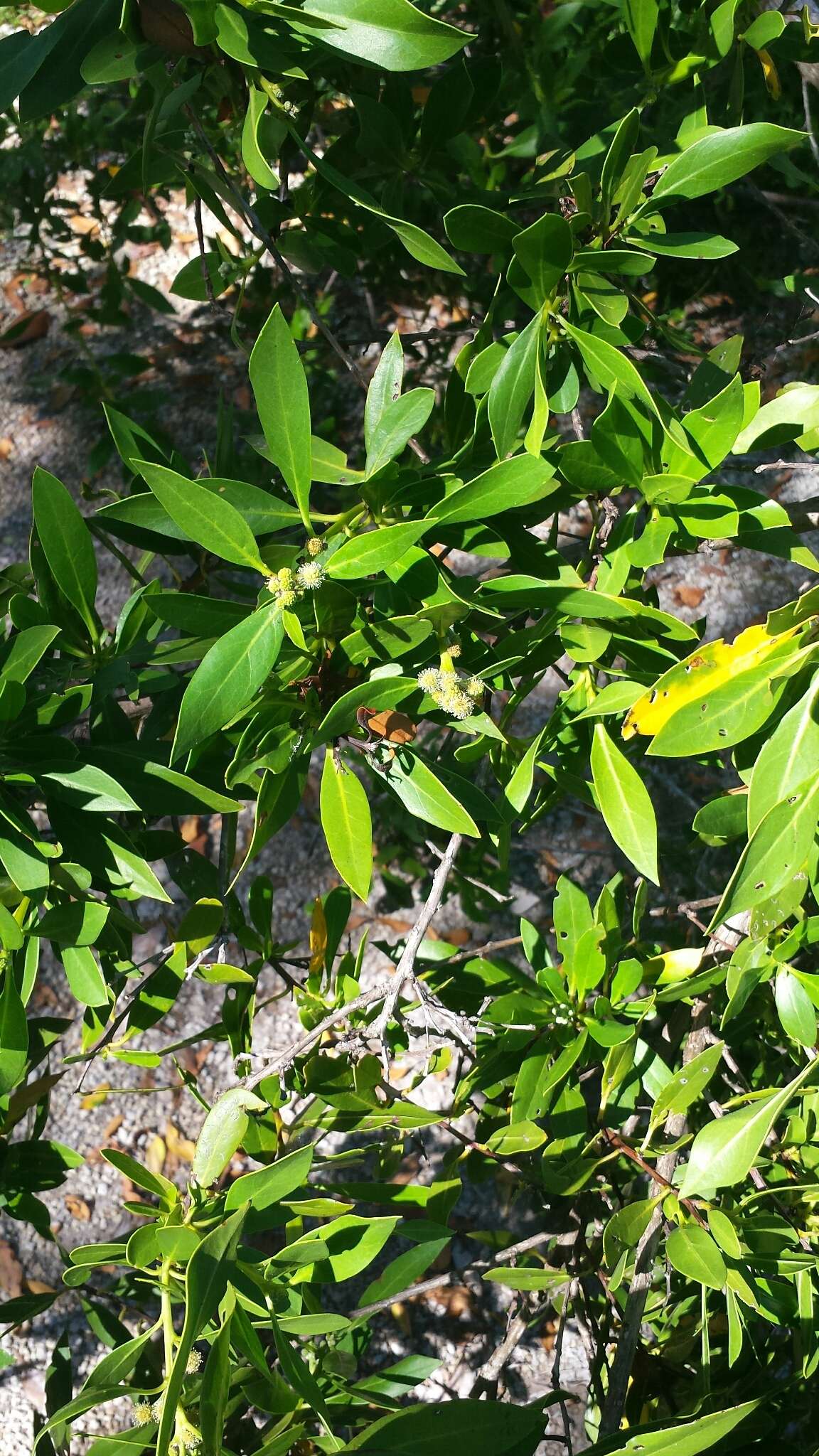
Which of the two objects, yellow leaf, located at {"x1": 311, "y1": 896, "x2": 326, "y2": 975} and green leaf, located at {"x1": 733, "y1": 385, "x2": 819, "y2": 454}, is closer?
green leaf, located at {"x1": 733, "y1": 385, "x2": 819, "y2": 454}

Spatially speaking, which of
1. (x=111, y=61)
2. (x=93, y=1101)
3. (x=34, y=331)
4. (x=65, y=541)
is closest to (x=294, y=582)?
(x=65, y=541)

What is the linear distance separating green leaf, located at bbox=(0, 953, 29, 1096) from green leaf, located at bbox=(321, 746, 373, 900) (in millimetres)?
329

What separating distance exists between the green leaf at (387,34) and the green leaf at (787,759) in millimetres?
567

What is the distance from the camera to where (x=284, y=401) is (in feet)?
2.49

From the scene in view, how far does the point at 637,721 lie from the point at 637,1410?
882 mm

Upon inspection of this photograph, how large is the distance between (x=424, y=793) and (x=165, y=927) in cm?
160

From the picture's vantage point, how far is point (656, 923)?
5.83 feet

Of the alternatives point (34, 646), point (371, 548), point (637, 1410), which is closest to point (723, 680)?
point (371, 548)

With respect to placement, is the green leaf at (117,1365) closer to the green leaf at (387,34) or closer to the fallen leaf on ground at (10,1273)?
the green leaf at (387,34)

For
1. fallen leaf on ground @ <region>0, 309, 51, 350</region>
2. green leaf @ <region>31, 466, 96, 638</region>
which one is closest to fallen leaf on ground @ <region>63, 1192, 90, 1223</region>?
green leaf @ <region>31, 466, 96, 638</region>

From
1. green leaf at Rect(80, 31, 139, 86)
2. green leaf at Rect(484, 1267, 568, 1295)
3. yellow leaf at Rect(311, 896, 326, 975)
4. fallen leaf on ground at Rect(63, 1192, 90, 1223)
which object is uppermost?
green leaf at Rect(80, 31, 139, 86)

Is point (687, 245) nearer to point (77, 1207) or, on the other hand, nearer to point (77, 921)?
point (77, 921)

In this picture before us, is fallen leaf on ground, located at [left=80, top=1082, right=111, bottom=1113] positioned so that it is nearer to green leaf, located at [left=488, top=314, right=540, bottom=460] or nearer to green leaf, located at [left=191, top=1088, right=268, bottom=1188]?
green leaf, located at [left=191, top=1088, right=268, bottom=1188]

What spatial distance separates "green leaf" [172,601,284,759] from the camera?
71 centimetres
